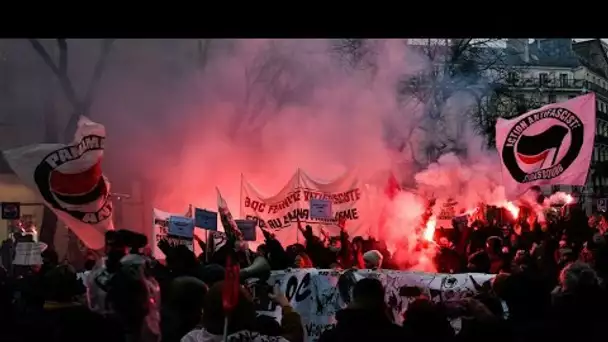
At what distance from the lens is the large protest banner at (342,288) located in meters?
5.68

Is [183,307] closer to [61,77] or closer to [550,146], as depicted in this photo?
[550,146]

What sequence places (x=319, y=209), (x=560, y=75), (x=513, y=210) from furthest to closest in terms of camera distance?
(x=560, y=75) < (x=513, y=210) < (x=319, y=209)

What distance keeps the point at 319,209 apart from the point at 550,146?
10.9 ft

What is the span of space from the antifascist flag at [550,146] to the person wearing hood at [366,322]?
4.30 m

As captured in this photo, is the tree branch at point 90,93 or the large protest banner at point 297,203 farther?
the tree branch at point 90,93

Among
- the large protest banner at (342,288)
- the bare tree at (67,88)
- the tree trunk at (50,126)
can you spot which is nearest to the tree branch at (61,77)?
the bare tree at (67,88)

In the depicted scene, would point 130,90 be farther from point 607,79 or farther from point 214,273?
point 607,79

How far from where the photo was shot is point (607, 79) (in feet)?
100

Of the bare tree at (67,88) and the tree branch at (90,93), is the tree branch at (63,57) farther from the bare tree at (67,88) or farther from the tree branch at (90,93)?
the tree branch at (90,93)

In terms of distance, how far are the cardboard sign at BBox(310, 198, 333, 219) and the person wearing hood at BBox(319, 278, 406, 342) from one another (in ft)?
21.2

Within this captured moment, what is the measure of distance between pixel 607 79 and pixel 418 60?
11.8 metres

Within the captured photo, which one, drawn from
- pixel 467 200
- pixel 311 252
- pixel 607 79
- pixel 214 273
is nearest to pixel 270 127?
pixel 467 200

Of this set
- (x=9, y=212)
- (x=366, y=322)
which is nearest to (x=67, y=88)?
(x=9, y=212)

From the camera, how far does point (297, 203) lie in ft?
36.3
